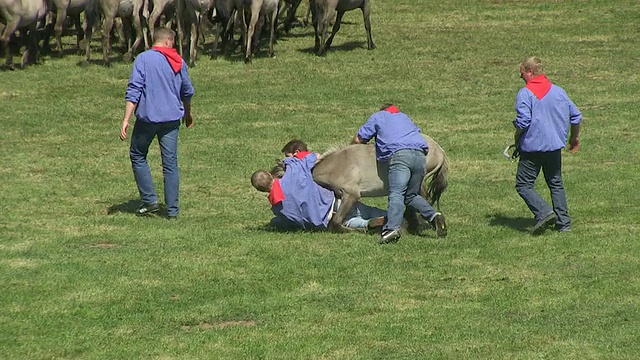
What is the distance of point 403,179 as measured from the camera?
11.9 m

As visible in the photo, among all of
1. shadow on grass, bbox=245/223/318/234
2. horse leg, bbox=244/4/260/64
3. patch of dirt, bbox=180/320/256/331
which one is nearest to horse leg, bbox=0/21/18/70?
horse leg, bbox=244/4/260/64

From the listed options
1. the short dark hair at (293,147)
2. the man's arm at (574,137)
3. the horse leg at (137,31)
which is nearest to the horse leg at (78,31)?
the horse leg at (137,31)

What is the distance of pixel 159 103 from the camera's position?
13086 millimetres

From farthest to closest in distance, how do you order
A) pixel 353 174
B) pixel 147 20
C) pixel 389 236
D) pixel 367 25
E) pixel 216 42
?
pixel 367 25 < pixel 147 20 < pixel 216 42 < pixel 353 174 < pixel 389 236

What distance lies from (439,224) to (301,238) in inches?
52.5

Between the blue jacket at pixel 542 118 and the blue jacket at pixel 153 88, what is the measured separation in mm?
3548

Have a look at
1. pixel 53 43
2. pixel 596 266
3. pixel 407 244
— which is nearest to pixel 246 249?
pixel 407 244

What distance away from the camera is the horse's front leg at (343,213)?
40.6ft

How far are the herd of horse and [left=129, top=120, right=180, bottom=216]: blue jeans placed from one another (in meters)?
11.2

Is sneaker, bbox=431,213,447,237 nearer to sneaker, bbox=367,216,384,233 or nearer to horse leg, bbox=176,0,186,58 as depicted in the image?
sneaker, bbox=367,216,384,233

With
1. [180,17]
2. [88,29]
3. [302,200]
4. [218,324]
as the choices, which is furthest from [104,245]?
[180,17]

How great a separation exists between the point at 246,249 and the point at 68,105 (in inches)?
399

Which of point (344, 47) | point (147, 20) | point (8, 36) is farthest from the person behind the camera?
point (344, 47)

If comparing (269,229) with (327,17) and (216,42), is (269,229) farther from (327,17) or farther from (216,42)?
(327,17)
